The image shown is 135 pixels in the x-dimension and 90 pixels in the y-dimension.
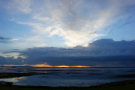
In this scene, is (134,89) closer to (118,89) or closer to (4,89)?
(118,89)

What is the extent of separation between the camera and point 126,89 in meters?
22.0

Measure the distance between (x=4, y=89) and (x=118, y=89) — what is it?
2241cm

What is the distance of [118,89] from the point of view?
73.9ft

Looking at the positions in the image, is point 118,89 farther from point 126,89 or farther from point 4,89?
point 4,89

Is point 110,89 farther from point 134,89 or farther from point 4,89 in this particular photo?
point 4,89

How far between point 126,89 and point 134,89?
1352mm

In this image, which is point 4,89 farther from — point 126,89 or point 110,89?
point 126,89

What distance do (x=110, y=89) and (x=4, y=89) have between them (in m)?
20.9

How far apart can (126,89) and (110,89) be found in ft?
9.46

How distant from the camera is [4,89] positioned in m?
22.7

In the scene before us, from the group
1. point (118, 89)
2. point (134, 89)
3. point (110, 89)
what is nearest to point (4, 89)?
point (110, 89)

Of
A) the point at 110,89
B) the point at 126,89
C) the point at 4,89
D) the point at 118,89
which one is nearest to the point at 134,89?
the point at 126,89

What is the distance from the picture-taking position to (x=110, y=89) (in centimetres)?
2275

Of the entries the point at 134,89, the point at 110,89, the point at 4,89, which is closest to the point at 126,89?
the point at 134,89
